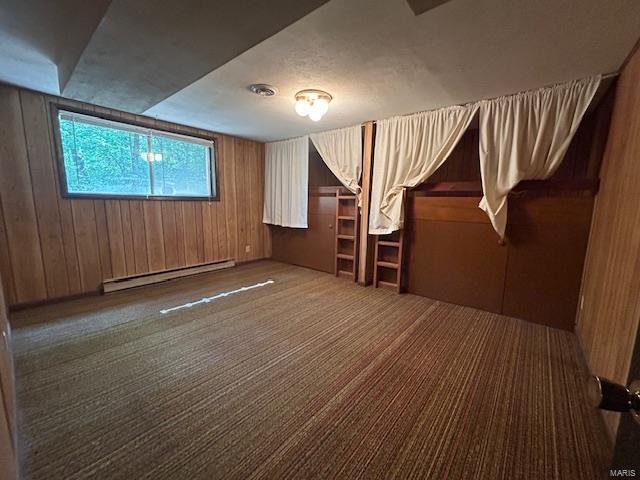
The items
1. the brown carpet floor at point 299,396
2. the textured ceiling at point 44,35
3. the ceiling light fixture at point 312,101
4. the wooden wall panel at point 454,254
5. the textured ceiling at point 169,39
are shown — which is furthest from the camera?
the wooden wall panel at point 454,254

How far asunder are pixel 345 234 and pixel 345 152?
117 centimetres

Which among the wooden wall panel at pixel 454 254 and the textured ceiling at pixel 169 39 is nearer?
the textured ceiling at pixel 169 39

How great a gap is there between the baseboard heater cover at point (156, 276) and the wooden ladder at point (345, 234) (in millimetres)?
1916

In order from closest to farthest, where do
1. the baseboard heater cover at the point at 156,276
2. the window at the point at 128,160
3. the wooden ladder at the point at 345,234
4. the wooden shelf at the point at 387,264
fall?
the window at the point at 128,160 → the baseboard heater cover at the point at 156,276 → the wooden shelf at the point at 387,264 → the wooden ladder at the point at 345,234

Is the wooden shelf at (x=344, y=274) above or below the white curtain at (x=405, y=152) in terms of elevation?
below

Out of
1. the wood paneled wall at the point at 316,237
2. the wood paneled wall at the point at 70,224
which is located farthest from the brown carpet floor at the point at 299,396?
the wood paneled wall at the point at 316,237

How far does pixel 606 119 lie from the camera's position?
2.50 meters

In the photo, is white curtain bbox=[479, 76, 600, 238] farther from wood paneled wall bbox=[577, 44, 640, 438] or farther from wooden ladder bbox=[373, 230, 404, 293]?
wooden ladder bbox=[373, 230, 404, 293]

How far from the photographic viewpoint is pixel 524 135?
8.23 feet

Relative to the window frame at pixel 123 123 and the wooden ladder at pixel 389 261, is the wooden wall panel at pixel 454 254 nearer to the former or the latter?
the wooden ladder at pixel 389 261

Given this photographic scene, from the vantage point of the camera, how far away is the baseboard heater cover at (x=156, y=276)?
337 centimetres

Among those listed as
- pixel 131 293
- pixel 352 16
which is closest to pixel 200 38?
pixel 352 16

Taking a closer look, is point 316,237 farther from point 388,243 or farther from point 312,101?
point 312,101

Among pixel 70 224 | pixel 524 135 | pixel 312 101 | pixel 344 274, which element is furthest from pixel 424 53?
pixel 70 224
